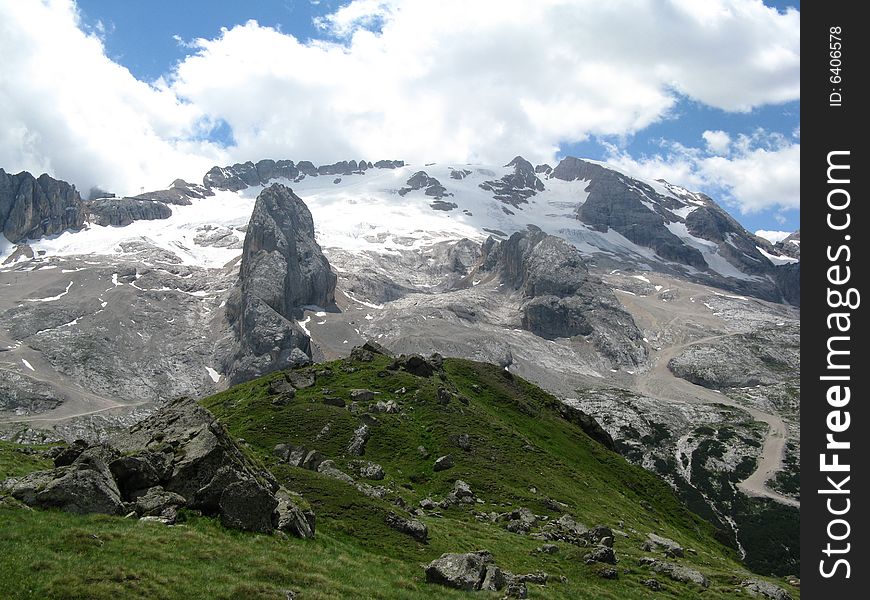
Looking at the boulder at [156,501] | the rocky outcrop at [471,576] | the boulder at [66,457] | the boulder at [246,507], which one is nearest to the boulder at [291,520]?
the boulder at [246,507]

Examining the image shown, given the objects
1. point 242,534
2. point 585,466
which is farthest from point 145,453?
point 585,466

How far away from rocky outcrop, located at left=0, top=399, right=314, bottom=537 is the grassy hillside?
1133 millimetres

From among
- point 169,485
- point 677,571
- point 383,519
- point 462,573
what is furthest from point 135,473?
point 677,571

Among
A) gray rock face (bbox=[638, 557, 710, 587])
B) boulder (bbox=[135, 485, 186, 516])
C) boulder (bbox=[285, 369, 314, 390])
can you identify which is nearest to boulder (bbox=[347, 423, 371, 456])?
boulder (bbox=[285, 369, 314, 390])

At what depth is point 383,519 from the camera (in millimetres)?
40719

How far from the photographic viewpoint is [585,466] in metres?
91.8

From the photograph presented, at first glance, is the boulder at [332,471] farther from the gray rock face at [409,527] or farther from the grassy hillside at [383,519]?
the gray rock face at [409,527]

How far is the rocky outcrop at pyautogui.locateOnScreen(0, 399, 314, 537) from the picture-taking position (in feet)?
93.5

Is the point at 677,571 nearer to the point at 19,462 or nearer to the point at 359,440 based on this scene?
the point at 359,440
